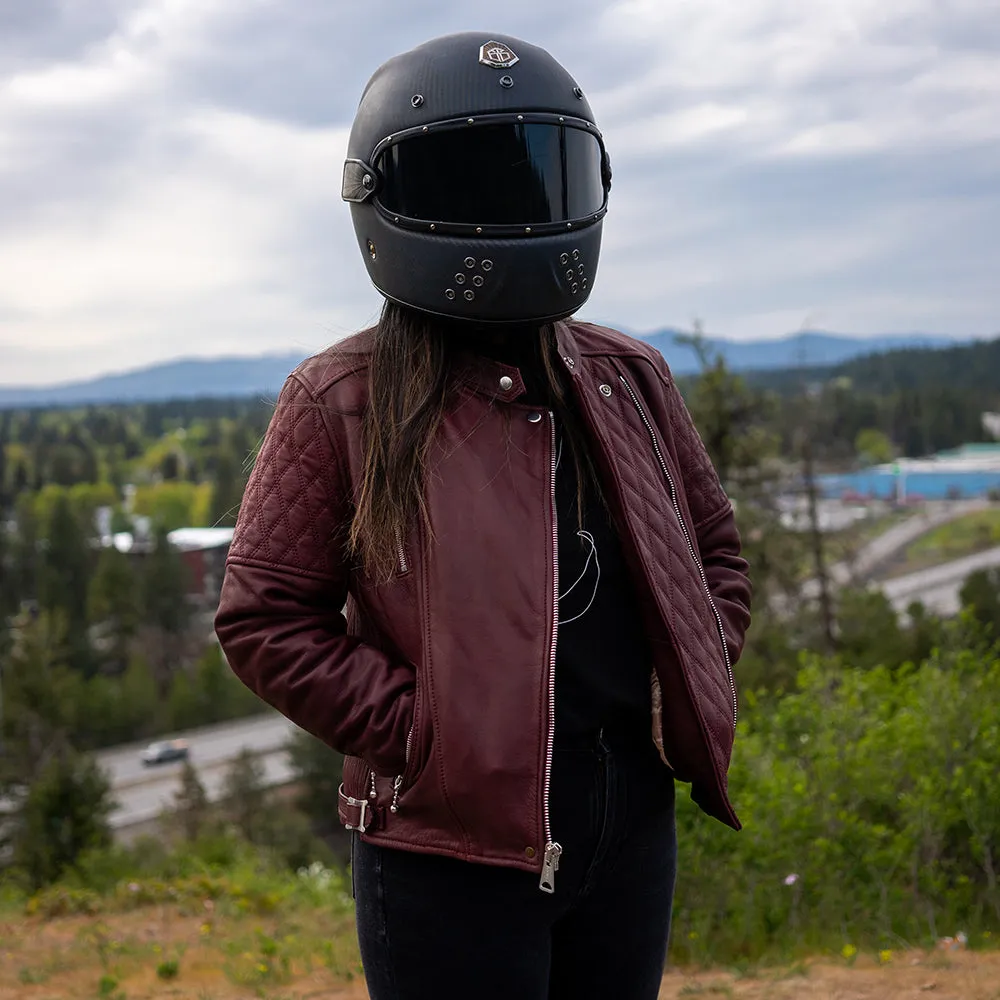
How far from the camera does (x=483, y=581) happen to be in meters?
1.51

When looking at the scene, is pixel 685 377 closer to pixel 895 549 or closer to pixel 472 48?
pixel 472 48

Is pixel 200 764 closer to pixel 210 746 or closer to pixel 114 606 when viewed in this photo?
pixel 210 746

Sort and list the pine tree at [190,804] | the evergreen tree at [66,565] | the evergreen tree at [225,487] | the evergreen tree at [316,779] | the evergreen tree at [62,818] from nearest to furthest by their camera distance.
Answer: the evergreen tree at [225,487]
the evergreen tree at [62,818]
the pine tree at [190,804]
the evergreen tree at [316,779]
the evergreen tree at [66,565]

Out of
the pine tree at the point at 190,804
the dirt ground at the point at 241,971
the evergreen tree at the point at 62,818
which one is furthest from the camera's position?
the pine tree at the point at 190,804

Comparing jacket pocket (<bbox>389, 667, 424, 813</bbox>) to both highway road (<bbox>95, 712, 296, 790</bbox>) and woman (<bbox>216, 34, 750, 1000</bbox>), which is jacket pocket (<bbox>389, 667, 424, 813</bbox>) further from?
highway road (<bbox>95, 712, 296, 790</bbox>)

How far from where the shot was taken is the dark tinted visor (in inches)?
62.7

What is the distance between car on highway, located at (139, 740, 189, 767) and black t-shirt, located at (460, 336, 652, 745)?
34.0 metres

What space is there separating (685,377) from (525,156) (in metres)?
12.3

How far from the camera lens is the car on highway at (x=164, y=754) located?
33.3 meters

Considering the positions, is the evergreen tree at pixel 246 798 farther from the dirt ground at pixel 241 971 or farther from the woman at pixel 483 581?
the woman at pixel 483 581

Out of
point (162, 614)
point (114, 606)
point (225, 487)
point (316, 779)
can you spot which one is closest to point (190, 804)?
point (316, 779)

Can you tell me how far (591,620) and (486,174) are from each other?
655 mm

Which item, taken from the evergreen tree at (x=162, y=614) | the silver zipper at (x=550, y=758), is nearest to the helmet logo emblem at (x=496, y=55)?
the silver zipper at (x=550, y=758)

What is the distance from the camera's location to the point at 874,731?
4492 mm
